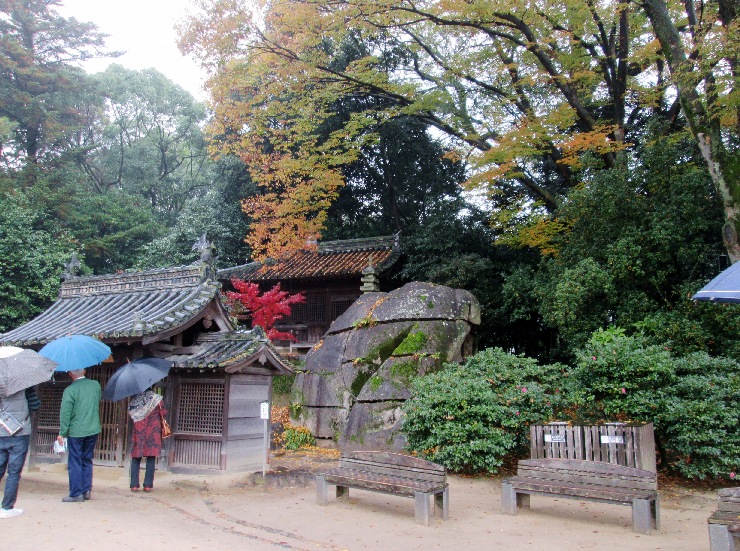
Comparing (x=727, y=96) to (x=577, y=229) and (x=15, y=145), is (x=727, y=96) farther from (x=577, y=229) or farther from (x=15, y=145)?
(x=15, y=145)

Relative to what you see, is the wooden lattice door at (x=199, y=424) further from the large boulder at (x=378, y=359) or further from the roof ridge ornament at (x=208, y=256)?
the large boulder at (x=378, y=359)

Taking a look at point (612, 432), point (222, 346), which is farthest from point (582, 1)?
point (222, 346)

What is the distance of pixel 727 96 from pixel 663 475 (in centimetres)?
726

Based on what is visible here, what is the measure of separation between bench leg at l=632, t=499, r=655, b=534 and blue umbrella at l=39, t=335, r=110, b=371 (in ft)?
23.8

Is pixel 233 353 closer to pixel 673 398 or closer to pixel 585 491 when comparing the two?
pixel 585 491

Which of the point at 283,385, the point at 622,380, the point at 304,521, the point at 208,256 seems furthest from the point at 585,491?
the point at 283,385

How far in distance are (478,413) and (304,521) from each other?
4239 mm

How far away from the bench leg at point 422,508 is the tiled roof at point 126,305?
215 inches

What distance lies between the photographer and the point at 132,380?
835cm

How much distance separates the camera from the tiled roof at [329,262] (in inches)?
844

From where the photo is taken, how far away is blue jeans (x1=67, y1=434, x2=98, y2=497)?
755cm

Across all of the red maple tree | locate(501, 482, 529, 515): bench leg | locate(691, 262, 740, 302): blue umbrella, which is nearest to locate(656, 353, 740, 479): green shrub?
locate(691, 262, 740, 302): blue umbrella

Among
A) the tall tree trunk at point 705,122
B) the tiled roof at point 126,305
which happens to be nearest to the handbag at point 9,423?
the tiled roof at point 126,305

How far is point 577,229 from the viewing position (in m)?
14.2
